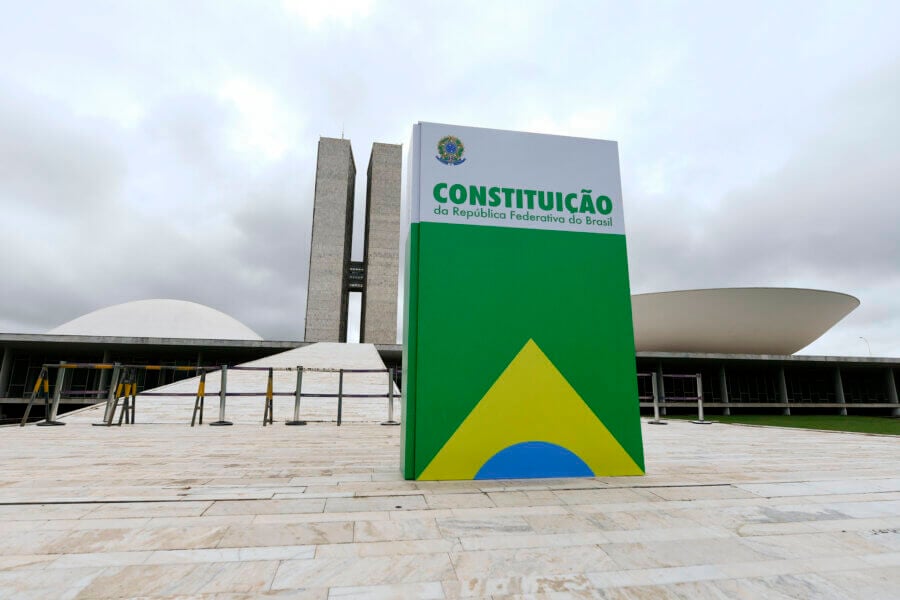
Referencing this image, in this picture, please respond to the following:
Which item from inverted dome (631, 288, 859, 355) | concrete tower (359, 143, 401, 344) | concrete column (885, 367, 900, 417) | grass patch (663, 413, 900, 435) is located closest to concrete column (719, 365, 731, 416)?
inverted dome (631, 288, 859, 355)

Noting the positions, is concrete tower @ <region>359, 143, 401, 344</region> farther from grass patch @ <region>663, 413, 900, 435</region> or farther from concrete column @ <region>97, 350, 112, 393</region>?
grass patch @ <region>663, 413, 900, 435</region>

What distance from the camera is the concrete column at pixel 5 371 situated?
23812 millimetres

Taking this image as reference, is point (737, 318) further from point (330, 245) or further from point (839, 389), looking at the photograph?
point (330, 245)

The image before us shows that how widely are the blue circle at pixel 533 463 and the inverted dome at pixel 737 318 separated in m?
22.5

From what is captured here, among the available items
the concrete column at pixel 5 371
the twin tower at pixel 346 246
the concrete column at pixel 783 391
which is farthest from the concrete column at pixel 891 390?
the concrete column at pixel 5 371

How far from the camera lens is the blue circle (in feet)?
10.2

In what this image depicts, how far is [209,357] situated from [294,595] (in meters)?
29.3

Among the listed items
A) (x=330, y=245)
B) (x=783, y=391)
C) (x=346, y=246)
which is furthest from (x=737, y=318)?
(x=346, y=246)

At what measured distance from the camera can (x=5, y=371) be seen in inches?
944

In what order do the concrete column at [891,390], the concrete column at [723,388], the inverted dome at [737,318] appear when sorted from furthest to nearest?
the concrete column at [891,390] → the concrete column at [723,388] → the inverted dome at [737,318]

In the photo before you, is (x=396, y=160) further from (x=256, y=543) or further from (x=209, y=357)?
(x=256, y=543)

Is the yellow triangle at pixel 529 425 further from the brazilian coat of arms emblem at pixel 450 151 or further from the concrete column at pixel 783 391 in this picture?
the concrete column at pixel 783 391

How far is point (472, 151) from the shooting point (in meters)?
3.44

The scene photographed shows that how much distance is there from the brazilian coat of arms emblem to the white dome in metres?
50.9
